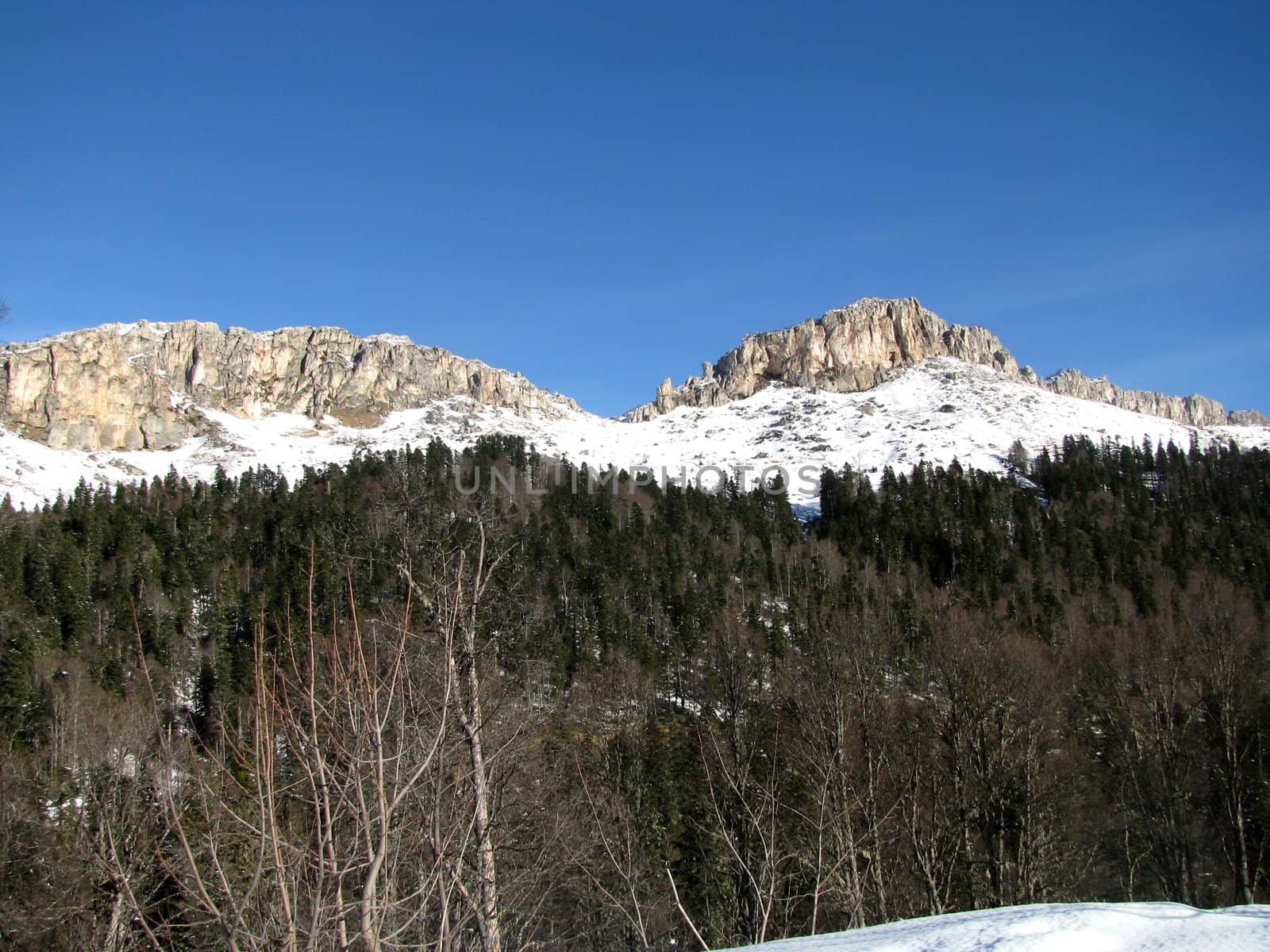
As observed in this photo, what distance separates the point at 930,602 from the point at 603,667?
Result: 120ft

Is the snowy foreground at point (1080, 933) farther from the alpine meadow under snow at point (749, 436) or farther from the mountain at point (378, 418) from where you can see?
the mountain at point (378, 418)

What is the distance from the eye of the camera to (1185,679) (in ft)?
85.7

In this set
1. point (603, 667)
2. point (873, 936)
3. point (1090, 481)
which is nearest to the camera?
point (873, 936)

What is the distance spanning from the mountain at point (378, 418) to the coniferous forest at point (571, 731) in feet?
155

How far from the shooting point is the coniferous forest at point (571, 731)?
448 cm

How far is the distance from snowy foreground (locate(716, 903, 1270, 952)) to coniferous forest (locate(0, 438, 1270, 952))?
216cm

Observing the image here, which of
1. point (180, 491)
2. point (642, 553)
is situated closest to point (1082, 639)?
point (642, 553)

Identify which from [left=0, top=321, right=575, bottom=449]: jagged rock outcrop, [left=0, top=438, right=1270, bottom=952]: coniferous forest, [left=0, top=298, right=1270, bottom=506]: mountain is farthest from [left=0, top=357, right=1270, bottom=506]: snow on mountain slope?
[left=0, top=438, right=1270, bottom=952]: coniferous forest

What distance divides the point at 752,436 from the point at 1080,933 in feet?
556

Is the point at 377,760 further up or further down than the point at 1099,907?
further up

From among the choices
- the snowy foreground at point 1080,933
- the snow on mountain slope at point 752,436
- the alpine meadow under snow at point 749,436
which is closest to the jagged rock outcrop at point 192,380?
the alpine meadow under snow at point 749,436

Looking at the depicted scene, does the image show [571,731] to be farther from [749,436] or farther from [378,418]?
[378,418]

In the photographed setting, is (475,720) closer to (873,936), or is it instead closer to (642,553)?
(873,936)

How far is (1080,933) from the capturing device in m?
3.54
